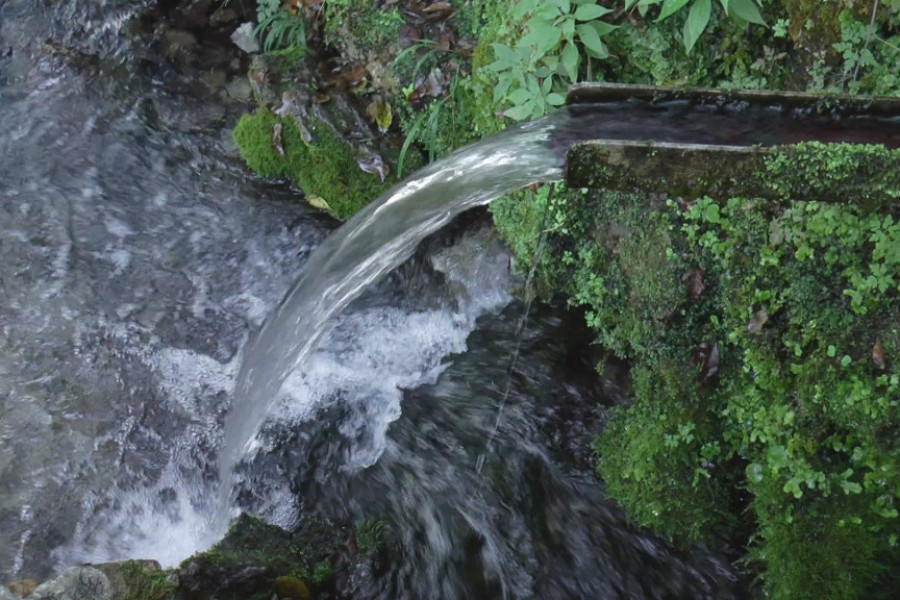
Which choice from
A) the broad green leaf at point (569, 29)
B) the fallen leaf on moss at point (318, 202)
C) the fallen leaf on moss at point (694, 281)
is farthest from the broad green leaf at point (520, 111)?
the fallen leaf on moss at point (318, 202)

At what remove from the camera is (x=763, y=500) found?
3039 millimetres

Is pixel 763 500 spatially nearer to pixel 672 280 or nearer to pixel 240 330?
pixel 672 280

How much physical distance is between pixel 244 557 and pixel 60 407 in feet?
6.40

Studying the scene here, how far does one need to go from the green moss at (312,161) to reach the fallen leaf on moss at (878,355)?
9.95 feet

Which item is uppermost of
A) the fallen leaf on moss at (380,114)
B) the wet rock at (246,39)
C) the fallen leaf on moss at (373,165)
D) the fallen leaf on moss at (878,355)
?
the wet rock at (246,39)

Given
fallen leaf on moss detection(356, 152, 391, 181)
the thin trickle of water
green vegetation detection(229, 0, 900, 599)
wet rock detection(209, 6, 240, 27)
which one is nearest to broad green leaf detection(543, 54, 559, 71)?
green vegetation detection(229, 0, 900, 599)

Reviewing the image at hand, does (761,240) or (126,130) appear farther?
(126,130)

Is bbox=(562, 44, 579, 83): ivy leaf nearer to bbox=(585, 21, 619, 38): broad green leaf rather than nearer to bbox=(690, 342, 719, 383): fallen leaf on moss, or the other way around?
bbox=(585, 21, 619, 38): broad green leaf

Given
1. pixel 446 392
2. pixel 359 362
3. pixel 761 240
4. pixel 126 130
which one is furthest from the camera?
pixel 126 130

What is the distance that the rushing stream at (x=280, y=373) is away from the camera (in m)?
3.61

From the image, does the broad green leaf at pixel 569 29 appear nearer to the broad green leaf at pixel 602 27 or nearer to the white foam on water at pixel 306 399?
the broad green leaf at pixel 602 27

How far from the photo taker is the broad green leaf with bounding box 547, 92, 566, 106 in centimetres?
341

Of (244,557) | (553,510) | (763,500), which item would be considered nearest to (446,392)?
(553,510)

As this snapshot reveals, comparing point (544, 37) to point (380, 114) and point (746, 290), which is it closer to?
point (746, 290)
